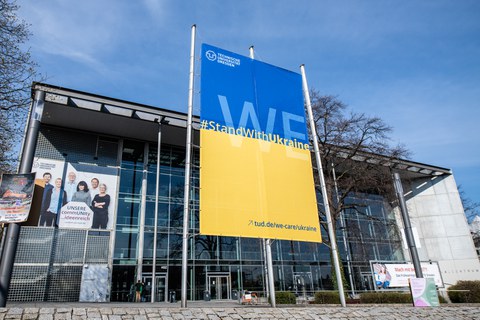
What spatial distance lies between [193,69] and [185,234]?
223 inches

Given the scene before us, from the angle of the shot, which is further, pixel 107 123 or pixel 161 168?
pixel 161 168

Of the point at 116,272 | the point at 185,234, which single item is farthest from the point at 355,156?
the point at 116,272

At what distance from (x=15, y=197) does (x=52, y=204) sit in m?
15.6

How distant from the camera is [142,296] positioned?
24.6 m

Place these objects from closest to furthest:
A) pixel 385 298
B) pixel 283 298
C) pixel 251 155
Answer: pixel 251 155 → pixel 283 298 → pixel 385 298

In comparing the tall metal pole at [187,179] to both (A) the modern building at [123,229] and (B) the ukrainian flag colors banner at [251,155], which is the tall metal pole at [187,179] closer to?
(B) the ukrainian flag colors banner at [251,155]

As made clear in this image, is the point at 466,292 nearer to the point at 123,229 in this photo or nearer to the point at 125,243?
the point at 125,243

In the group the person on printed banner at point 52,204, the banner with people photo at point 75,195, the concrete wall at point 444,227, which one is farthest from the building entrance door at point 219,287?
the concrete wall at point 444,227

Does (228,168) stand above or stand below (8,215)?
above

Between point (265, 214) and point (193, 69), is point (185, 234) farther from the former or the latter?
point (193, 69)

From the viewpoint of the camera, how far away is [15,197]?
1005 cm

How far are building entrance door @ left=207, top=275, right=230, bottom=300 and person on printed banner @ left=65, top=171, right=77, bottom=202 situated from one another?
12.2 m

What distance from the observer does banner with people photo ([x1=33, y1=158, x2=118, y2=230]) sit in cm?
2408

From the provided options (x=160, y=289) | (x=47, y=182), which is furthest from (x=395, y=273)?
(x=47, y=182)
